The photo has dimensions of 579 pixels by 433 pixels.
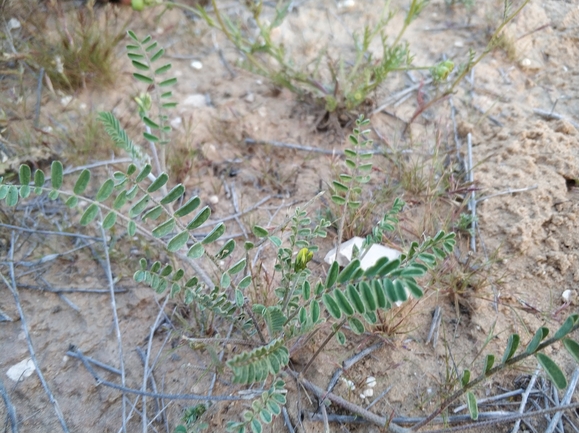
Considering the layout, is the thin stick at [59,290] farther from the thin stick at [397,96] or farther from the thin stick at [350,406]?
the thin stick at [397,96]

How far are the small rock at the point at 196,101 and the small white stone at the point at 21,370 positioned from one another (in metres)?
1.41

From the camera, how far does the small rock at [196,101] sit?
2.39 metres

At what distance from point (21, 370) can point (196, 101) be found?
58.2 inches

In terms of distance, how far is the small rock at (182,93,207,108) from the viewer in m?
2.39

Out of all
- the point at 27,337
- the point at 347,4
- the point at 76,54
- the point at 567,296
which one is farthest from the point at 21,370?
the point at 347,4

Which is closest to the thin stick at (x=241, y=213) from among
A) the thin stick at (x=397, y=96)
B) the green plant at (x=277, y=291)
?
the green plant at (x=277, y=291)

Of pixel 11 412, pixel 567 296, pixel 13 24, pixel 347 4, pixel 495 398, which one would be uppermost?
pixel 347 4

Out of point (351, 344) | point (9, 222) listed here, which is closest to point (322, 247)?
point (351, 344)

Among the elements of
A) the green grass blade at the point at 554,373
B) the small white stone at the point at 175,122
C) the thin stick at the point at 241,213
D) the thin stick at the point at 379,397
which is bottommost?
the thin stick at the point at 379,397

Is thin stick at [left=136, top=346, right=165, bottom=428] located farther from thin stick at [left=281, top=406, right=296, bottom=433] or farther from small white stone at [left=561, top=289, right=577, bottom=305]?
small white stone at [left=561, top=289, right=577, bottom=305]

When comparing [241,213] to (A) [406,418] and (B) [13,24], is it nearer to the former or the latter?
(A) [406,418]

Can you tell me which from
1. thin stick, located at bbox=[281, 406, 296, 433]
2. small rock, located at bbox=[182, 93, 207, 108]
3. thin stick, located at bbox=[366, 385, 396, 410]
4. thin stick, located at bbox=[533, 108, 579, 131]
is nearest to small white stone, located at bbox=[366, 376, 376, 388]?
thin stick, located at bbox=[366, 385, 396, 410]

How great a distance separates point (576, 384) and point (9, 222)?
212 centimetres

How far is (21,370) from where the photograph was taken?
1.54 metres
